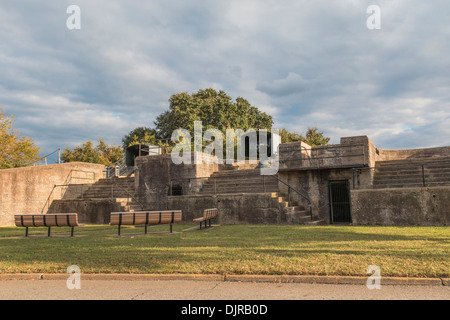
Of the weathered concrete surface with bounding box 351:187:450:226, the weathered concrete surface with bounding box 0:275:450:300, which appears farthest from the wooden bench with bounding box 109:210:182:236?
the weathered concrete surface with bounding box 351:187:450:226

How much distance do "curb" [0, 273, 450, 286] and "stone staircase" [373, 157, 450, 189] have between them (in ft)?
33.9

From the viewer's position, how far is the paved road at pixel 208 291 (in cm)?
452

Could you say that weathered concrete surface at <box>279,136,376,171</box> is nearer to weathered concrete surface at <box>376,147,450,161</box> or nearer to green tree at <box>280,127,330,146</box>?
weathered concrete surface at <box>376,147,450,161</box>

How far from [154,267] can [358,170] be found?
12330mm

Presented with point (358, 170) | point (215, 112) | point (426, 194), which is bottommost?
point (426, 194)

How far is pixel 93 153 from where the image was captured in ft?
130

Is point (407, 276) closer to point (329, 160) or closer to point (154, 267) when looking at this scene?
point (154, 267)

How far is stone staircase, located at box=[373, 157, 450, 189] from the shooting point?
1477 cm

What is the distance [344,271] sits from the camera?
17.5ft

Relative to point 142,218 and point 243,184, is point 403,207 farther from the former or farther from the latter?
point 142,218

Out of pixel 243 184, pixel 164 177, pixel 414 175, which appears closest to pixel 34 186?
pixel 164 177

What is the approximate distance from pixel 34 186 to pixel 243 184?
12.7 metres
